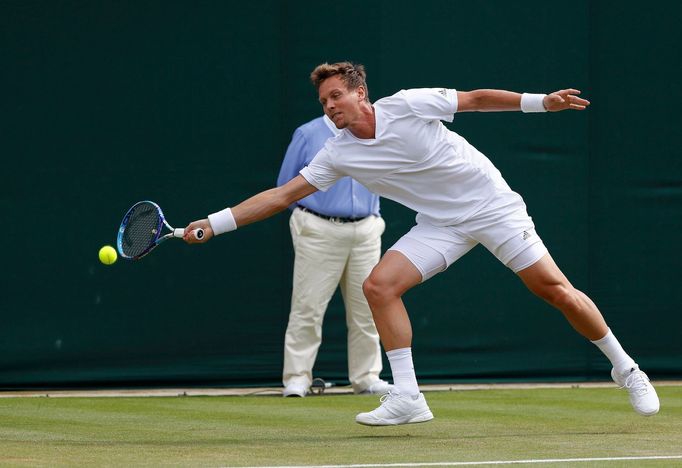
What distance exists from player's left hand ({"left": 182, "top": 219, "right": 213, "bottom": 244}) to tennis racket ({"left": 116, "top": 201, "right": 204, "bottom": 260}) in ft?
0.05

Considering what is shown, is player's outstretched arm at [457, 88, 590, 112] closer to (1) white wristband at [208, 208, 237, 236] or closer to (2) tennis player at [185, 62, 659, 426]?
(2) tennis player at [185, 62, 659, 426]

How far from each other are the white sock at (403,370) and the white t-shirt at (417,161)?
0.62 metres

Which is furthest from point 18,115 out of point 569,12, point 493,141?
point 569,12

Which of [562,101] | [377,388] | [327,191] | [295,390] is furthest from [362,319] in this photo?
[562,101]

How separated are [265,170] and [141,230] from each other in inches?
122

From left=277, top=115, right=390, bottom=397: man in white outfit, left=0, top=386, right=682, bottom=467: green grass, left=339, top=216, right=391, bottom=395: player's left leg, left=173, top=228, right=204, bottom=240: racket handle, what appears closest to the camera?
left=0, top=386, right=682, bottom=467: green grass

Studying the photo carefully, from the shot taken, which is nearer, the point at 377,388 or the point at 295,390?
the point at 295,390

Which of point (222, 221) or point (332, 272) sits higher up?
point (222, 221)

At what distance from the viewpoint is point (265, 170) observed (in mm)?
9594

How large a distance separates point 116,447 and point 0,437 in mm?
723

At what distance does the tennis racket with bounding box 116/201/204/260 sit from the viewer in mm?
6375

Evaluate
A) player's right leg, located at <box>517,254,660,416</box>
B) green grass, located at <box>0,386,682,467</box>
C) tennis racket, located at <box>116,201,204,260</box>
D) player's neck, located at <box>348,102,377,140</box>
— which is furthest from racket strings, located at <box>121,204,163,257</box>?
player's right leg, located at <box>517,254,660,416</box>

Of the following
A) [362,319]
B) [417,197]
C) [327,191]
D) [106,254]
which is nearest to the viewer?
[417,197]

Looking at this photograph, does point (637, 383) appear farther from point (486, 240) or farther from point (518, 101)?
point (518, 101)
